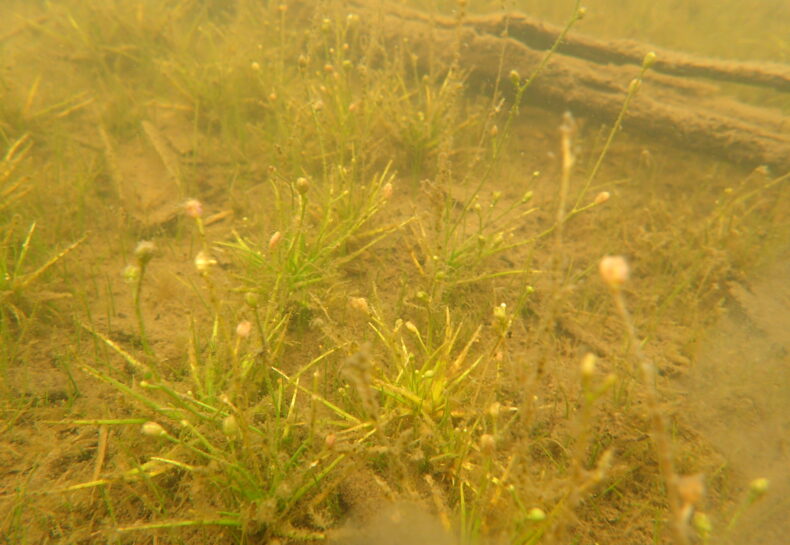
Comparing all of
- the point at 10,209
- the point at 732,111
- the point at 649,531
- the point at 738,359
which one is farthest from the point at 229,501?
the point at 732,111

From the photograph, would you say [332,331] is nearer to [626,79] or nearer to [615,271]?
[615,271]

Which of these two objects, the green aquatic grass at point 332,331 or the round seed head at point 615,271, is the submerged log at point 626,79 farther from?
the round seed head at point 615,271

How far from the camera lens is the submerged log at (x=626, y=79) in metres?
3.59

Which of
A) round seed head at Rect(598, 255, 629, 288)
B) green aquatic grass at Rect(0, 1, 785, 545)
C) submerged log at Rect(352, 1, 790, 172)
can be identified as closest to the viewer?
round seed head at Rect(598, 255, 629, 288)

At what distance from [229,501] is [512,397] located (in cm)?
133

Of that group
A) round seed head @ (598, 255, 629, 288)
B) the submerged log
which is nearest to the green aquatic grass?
round seed head @ (598, 255, 629, 288)

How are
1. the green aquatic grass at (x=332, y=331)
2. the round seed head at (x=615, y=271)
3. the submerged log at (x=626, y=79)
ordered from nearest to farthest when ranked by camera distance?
1. the round seed head at (x=615, y=271)
2. the green aquatic grass at (x=332, y=331)
3. the submerged log at (x=626, y=79)

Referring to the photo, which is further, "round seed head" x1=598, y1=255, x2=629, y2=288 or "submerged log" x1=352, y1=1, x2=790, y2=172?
"submerged log" x1=352, y1=1, x2=790, y2=172

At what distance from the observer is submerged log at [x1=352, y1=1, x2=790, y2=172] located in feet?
11.8

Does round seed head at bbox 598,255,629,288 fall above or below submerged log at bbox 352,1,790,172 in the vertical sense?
above

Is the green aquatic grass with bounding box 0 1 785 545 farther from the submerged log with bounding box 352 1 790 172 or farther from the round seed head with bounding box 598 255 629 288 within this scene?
the submerged log with bounding box 352 1 790 172

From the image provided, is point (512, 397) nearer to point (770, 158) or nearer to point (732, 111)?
point (770, 158)

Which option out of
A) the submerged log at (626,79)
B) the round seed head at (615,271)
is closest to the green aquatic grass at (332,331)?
the round seed head at (615,271)

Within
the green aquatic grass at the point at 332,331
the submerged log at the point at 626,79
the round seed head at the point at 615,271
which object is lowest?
the green aquatic grass at the point at 332,331
